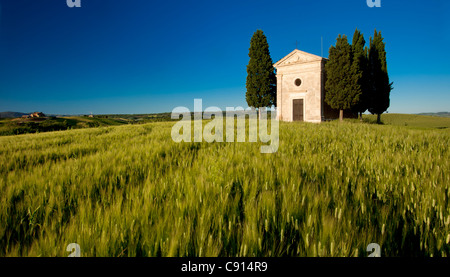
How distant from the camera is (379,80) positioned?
29953 millimetres

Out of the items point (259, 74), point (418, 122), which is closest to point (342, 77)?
point (259, 74)

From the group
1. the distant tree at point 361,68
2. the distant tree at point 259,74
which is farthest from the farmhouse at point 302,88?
the distant tree at point 361,68

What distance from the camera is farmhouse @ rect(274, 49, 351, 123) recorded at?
85.1ft

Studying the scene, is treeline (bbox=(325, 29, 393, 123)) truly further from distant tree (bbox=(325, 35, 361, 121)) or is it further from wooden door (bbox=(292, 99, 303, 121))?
wooden door (bbox=(292, 99, 303, 121))

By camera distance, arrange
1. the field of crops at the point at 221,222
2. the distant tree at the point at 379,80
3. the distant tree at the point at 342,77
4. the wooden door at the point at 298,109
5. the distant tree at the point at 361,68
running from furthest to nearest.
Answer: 1. the distant tree at the point at 379,80
2. the wooden door at the point at 298,109
3. the distant tree at the point at 361,68
4. the distant tree at the point at 342,77
5. the field of crops at the point at 221,222

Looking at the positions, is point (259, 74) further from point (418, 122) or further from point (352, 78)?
point (418, 122)

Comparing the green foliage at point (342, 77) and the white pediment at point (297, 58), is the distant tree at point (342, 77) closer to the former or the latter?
the green foliage at point (342, 77)

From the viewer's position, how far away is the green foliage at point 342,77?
2373cm

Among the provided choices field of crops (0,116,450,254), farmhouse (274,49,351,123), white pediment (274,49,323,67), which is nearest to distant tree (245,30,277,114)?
farmhouse (274,49,351,123)

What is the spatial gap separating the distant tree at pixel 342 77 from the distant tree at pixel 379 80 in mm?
8268

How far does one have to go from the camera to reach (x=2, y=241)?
1058mm
